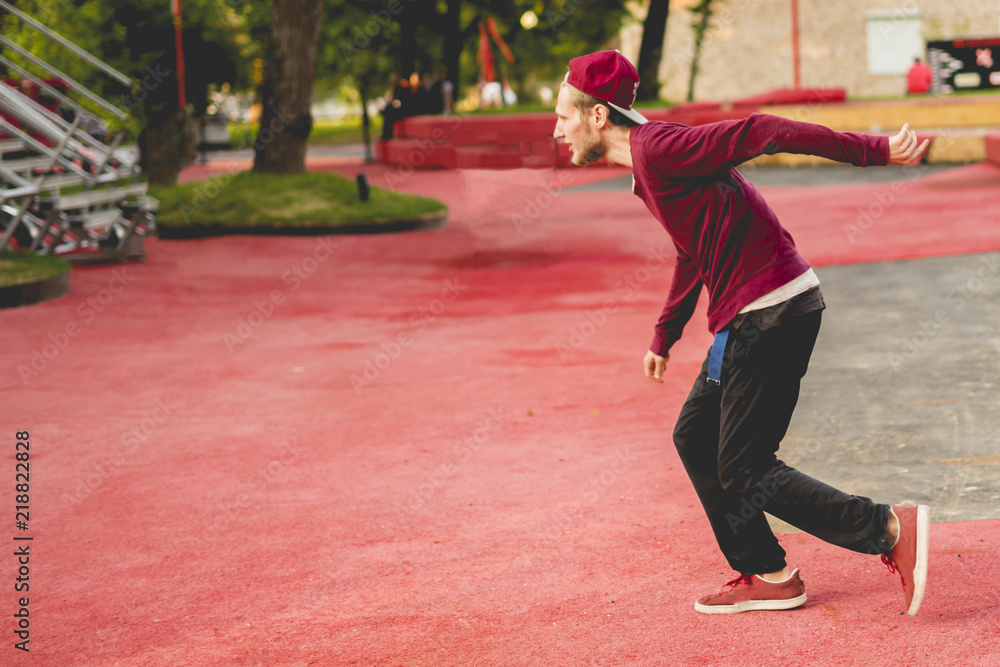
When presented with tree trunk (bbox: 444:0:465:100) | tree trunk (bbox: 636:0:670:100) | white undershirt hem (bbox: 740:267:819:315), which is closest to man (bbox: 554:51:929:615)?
white undershirt hem (bbox: 740:267:819:315)

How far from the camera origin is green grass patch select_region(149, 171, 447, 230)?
1567cm

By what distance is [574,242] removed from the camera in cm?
1382

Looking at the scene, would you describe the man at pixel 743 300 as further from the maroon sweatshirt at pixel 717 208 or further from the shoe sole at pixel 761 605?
the shoe sole at pixel 761 605

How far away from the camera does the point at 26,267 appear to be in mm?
10656

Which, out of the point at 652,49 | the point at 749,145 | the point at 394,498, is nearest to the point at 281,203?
the point at 394,498

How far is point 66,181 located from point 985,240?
9.84m

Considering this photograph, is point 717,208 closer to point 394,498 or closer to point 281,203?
point 394,498

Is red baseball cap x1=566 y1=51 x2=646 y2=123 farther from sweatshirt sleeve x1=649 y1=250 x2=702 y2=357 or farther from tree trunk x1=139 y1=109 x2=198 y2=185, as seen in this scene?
tree trunk x1=139 y1=109 x2=198 y2=185

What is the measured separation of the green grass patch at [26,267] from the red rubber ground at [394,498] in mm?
379

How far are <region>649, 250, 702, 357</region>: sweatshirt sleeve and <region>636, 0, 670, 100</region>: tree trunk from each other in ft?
82.4

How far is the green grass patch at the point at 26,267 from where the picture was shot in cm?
1024

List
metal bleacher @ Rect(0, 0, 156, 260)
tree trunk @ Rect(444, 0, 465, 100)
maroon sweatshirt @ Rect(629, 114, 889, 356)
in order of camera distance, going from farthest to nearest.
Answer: tree trunk @ Rect(444, 0, 465, 100), metal bleacher @ Rect(0, 0, 156, 260), maroon sweatshirt @ Rect(629, 114, 889, 356)

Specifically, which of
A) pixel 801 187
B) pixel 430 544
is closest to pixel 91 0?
pixel 801 187

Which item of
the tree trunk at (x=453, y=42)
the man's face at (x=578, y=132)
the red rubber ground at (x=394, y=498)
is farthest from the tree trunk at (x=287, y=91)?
the tree trunk at (x=453, y=42)
